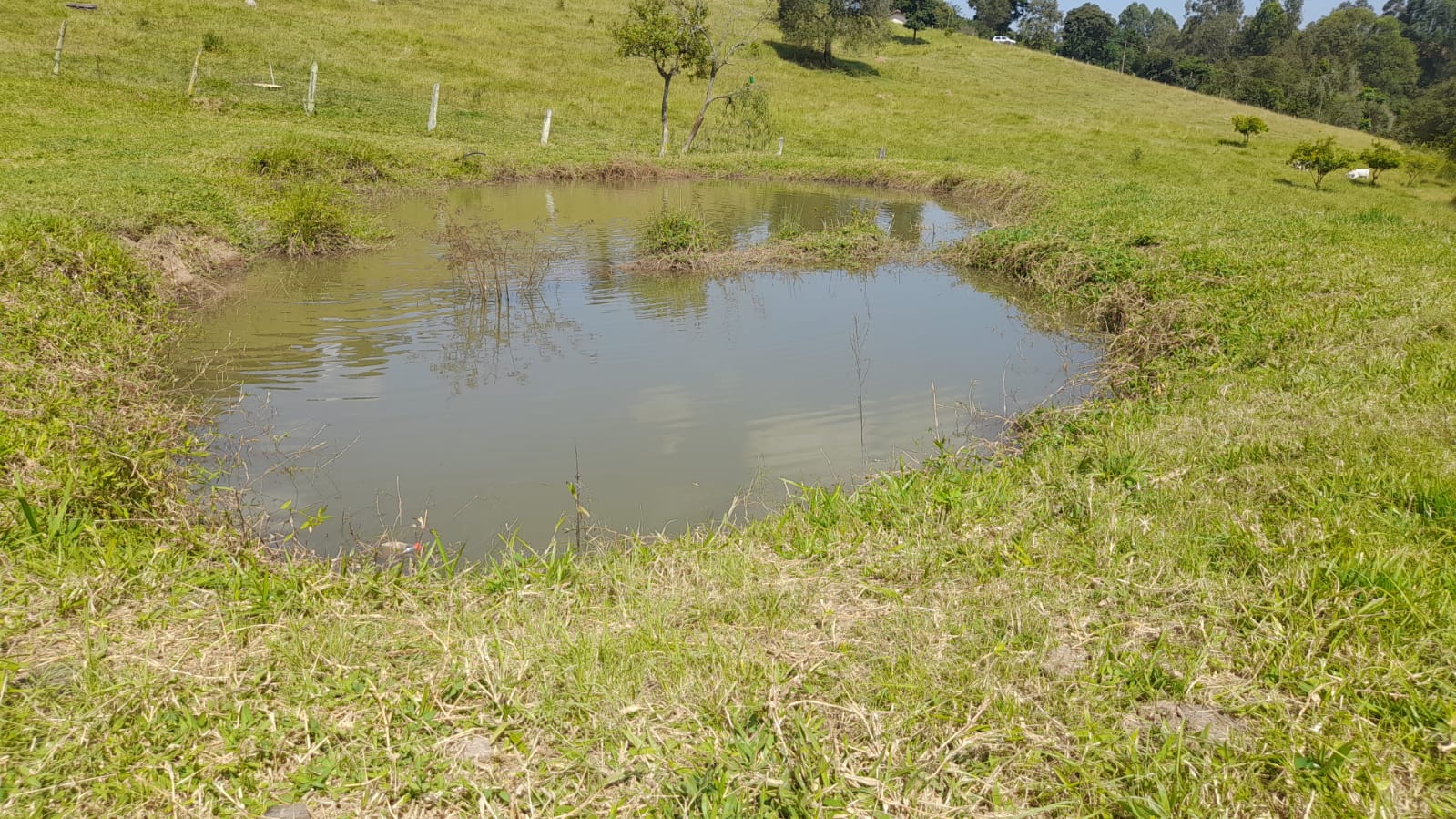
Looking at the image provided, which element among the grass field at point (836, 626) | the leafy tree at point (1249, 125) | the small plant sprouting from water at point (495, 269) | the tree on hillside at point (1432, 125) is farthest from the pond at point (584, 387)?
the tree on hillside at point (1432, 125)

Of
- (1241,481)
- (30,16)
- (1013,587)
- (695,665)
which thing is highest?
(30,16)

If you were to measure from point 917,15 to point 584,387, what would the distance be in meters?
79.8

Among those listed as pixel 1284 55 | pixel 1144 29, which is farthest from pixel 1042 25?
pixel 1144 29

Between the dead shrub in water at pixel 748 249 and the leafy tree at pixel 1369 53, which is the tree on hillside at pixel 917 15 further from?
the dead shrub in water at pixel 748 249

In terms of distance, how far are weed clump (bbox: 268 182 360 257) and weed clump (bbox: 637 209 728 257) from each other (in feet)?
16.7

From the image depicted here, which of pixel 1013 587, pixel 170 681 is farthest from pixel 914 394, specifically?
pixel 170 681

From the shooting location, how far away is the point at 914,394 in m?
8.04

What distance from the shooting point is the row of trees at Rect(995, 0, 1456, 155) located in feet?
229

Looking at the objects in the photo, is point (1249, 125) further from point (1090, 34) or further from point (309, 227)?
point (1090, 34)

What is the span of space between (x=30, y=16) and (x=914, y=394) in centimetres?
4010

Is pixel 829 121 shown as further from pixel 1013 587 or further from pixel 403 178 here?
pixel 1013 587

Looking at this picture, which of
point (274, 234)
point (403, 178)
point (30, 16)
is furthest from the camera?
point (30, 16)

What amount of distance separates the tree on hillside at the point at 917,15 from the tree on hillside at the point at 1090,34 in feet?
118

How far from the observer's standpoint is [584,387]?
7.96 metres
